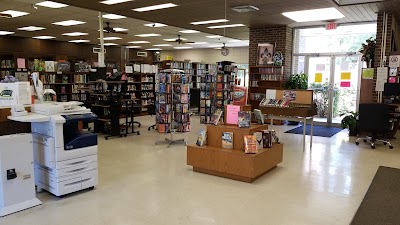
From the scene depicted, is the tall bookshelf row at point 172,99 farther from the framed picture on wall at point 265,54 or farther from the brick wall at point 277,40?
the brick wall at point 277,40

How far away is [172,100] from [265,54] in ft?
13.2

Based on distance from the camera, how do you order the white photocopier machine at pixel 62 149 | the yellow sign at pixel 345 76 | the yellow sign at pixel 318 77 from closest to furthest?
1. the white photocopier machine at pixel 62 149
2. the yellow sign at pixel 345 76
3. the yellow sign at pixel 318 77

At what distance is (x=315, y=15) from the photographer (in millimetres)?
8031

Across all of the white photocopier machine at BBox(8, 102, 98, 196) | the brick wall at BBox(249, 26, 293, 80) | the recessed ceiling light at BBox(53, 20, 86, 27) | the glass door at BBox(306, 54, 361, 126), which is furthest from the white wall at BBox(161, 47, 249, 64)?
the white photocopier machine at BBox(8, 102, 98, 196)

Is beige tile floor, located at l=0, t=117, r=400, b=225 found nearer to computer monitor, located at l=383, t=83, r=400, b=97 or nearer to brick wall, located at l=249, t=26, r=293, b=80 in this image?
computer monitor, located at l=383, t=83, r=400, b=97

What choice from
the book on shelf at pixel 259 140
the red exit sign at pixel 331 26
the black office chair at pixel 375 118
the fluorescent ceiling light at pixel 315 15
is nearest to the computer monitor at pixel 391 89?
the black office chair at pixel 375 118

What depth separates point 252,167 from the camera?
14.0 feet

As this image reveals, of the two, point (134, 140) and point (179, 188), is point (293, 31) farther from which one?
point (179, 188)

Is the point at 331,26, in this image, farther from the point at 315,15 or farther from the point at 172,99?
the point at 172,99

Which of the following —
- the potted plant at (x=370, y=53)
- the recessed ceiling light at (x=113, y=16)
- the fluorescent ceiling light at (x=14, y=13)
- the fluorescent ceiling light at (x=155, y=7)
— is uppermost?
the recessed ceiling light at (x=113, y=16)

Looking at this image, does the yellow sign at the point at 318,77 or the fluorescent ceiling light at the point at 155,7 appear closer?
the fluorescent ceiling light at the point at 155,7

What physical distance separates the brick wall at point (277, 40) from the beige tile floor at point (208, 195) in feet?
14.7

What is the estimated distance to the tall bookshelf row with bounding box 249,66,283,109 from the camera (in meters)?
9.70

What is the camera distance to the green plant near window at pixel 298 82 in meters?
9.51
